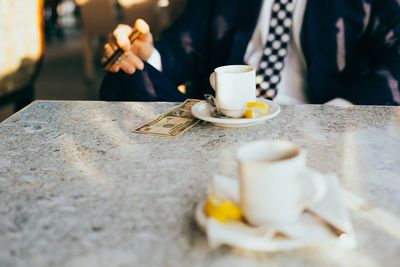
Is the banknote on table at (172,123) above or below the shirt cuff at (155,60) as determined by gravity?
below

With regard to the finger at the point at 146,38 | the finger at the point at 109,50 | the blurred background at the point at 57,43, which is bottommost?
the blurred background at the point at 57,43

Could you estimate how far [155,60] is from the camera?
1501 mm

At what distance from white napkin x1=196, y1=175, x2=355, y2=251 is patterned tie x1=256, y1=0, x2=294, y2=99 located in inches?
37.0

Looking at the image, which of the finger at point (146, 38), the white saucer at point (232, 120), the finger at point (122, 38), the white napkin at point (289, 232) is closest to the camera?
the white napkin at point (289, 232)

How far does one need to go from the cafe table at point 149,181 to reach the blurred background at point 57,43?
59 cm

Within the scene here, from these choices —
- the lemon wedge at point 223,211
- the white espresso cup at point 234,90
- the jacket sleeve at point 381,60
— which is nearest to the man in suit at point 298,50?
the jacket sleeve at point 381,60

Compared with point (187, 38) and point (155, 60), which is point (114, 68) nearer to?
point (155, 60)

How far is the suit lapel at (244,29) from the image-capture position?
1.50 meters

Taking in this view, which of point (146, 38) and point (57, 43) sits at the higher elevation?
point (146, 38)

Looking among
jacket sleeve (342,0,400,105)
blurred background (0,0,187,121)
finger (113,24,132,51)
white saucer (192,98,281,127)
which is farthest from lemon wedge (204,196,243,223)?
blurred background (0,0,187,121)

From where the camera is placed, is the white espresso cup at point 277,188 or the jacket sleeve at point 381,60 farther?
the jacket sleeve at point 381,60

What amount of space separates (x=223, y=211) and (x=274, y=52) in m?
1.02

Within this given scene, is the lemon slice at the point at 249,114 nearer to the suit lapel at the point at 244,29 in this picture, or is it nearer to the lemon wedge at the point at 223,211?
the lemon wedge at the point at 223,211

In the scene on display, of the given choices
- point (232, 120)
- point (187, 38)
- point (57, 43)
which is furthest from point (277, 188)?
point (57, 43)
